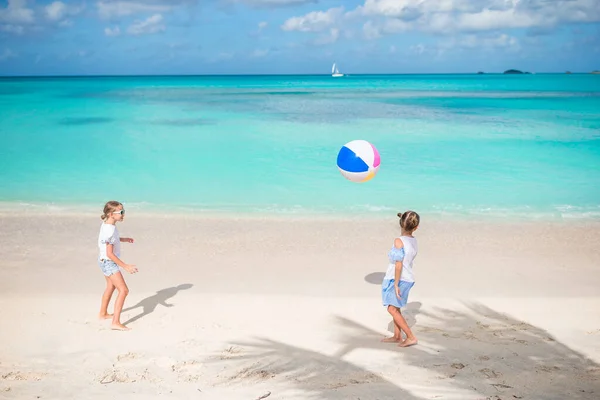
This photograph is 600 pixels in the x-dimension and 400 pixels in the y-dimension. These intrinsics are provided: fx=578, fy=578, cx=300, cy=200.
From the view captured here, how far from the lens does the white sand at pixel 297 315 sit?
14.8 ft

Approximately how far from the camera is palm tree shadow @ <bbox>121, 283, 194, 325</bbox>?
611cm

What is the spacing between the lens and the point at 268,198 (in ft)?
41.3

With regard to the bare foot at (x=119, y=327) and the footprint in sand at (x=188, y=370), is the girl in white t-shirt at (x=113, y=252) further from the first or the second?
the footprint in sand at (x=188, y=370)

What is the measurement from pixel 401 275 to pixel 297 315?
4.32ft

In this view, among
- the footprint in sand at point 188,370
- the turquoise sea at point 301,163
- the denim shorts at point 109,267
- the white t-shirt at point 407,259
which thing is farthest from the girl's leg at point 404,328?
the turquoise sea at point 301,163

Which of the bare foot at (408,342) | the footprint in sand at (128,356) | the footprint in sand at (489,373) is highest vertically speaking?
the bare foot at (408,342)

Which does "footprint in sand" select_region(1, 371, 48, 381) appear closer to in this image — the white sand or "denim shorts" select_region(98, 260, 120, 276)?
the white sand

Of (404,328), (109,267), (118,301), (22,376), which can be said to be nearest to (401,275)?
(404,328)

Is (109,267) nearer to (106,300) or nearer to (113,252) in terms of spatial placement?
(113,252)

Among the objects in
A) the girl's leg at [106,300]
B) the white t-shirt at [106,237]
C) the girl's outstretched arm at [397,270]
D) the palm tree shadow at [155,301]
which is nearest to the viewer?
the girl's outstretched arm at [397,270]

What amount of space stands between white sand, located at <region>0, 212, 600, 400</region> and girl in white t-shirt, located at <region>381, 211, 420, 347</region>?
18 cm

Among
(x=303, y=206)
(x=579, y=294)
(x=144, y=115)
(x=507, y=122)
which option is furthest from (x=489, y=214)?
(x=144, y=115)

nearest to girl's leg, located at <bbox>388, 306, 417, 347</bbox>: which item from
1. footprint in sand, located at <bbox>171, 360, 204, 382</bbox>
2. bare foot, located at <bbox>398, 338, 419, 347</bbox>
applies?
bare foot, located at <bbox>398, 338, 419, 347</bbox>

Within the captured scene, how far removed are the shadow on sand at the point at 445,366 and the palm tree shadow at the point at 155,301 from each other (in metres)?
1.39
